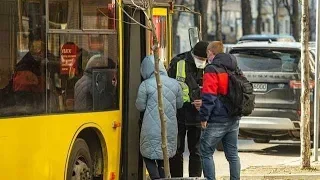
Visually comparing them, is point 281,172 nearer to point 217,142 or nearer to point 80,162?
point 217,142

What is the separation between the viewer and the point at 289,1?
55000 millimetres

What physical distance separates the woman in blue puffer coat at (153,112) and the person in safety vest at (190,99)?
2.34ft

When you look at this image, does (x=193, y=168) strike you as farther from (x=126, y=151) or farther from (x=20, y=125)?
(x=20, y=125)

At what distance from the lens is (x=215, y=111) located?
31.0 feet

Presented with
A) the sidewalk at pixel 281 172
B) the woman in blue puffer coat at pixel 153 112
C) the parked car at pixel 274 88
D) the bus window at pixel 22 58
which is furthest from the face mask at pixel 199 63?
the parked car at pixel 274 88

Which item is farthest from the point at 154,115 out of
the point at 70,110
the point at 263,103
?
the point at 263,103

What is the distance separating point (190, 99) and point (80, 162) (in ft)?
6.59

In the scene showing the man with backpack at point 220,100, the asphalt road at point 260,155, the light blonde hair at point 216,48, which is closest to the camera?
the man with backpack at point 220,100

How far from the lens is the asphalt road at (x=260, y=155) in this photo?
13942mm

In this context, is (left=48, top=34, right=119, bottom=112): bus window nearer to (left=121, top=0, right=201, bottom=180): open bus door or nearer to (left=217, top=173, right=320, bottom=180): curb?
(left=121, top=0, right=201, bottom=180): open bus door

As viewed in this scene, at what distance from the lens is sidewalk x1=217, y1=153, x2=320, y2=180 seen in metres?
11.6

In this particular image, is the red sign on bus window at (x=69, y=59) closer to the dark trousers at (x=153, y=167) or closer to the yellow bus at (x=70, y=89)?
the yellow bus at (x=70, y=89)

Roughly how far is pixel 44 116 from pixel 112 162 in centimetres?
184

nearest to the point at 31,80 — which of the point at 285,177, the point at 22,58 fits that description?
the point at 22,58
